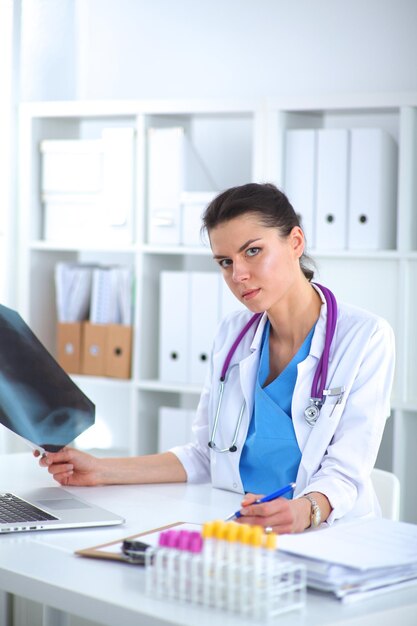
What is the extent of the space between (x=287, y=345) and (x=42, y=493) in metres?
0.60

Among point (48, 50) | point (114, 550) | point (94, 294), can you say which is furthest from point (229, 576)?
point (48, 50)

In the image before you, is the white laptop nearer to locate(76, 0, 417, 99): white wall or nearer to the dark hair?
the dark hair

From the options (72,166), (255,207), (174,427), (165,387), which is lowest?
(174,427)

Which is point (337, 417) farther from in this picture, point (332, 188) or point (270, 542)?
point (332, 188)

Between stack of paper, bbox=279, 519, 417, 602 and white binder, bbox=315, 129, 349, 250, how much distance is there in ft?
6.58

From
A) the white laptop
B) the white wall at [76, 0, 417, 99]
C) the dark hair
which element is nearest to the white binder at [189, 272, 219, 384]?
the white wall at [76, 0, 417, 99]

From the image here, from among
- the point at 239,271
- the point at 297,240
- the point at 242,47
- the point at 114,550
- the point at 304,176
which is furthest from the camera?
the point at 242,47

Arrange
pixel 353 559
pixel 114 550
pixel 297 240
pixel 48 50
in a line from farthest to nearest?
1. pixel 48 50
2. pixel 297 240
3. pixel 114 550
4. pixel 353 559

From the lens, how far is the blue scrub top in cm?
202

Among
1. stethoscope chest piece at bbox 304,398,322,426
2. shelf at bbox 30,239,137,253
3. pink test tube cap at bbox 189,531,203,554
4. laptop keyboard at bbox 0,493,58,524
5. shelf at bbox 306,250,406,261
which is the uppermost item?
shelf at bbox 30,239,137,253

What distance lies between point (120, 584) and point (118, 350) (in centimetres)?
245

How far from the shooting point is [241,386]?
215cm

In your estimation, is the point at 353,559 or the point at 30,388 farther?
the point at 30,388

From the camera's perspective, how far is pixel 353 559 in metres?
1.36
